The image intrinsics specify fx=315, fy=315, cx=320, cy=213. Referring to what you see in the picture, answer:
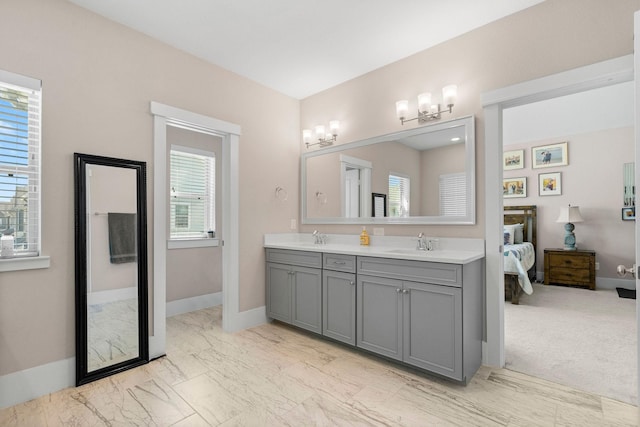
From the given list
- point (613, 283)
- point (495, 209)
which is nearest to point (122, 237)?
point (495, 209)

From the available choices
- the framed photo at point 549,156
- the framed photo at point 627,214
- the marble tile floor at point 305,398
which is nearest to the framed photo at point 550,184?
the framed photo at point 549,156

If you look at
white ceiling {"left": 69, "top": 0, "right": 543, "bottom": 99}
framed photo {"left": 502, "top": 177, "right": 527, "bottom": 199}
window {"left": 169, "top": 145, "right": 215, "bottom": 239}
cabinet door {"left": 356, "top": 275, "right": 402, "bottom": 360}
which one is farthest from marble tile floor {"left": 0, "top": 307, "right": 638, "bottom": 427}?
framed photo {"left": 502, "top": 177, "right": 527, "bottom": 199}

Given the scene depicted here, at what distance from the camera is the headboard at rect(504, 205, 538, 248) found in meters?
6.15

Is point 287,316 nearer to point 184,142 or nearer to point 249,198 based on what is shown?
point 249,198

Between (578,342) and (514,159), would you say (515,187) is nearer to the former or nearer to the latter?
(514,159)

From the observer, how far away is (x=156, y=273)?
2.80 m

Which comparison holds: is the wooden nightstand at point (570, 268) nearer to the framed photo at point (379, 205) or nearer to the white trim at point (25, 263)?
the framed photo at point (379, 205)

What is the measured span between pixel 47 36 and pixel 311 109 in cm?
255

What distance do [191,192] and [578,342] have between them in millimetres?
4731

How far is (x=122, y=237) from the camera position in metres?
2.62

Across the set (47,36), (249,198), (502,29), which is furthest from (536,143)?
(47,36)

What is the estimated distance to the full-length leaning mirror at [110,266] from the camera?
7.73 feet

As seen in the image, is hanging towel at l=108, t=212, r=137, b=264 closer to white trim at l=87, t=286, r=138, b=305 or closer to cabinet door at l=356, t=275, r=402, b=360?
white trim at l=87, t=286, r=138, b=305

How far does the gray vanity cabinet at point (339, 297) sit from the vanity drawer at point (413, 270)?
0.16 metres
